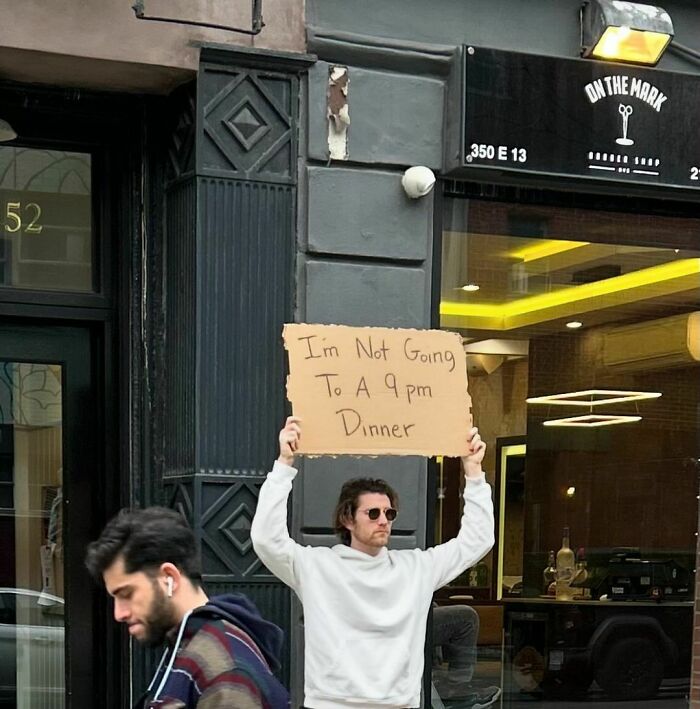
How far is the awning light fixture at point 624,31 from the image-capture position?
244 inches

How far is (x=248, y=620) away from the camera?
2.97m

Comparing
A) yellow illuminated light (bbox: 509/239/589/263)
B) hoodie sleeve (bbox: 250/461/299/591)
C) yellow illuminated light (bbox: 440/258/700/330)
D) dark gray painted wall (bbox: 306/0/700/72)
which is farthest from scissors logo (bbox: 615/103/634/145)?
hoodie sleeve (bbox: 250/461/299/591)

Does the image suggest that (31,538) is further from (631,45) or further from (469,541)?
(631,45)

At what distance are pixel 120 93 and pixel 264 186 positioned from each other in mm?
895

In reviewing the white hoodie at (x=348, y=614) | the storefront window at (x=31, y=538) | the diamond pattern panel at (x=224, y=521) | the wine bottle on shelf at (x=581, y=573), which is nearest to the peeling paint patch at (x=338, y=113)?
the diamond pattern panel at (x=224, y=521)

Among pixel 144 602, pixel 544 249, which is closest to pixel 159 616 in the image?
pixel 144 602

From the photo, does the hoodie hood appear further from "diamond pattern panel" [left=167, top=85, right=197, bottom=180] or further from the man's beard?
"diamond pattern panel" [left=167, top=85, right=197, bottom=180]

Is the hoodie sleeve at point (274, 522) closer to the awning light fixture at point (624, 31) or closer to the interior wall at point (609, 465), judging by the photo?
the interior wall at point (609, 465)

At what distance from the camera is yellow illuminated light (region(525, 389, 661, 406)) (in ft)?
22.4

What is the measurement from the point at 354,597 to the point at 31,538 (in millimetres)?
2086

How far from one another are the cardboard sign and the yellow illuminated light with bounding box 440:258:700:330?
148 cm

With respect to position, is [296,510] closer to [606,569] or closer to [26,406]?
[26,406]

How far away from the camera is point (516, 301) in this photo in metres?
6.72

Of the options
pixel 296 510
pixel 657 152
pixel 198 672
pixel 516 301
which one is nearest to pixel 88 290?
pixel 296 510
